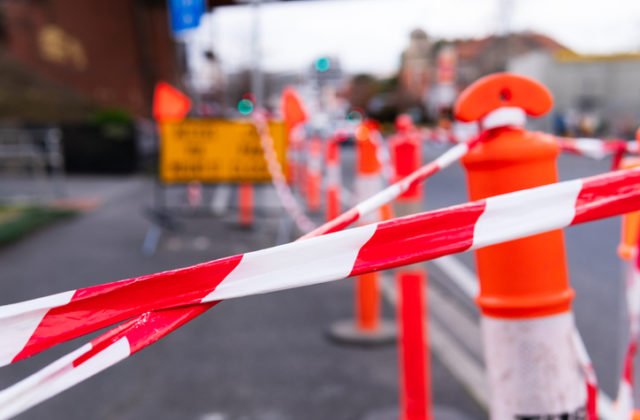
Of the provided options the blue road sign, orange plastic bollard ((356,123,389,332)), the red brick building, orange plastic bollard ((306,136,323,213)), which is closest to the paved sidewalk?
orange plastic bollard ((356,123,389,332))

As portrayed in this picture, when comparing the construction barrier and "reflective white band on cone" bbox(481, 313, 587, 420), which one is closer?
Result: the construction barrier

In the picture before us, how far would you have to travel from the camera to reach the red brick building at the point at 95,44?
72.3 feet

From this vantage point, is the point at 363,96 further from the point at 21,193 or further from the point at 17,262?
the point at 17,262

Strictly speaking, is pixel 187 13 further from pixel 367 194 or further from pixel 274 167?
pixel 367 194

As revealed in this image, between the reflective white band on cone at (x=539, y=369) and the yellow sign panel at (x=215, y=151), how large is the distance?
7286 millimetres

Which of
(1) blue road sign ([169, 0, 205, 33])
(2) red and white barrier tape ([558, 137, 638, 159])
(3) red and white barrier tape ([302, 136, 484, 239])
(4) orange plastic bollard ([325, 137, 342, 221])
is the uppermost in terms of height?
(1) blue road sign ([169, 0, 205, 33])

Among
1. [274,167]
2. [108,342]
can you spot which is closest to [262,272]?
[108,342]

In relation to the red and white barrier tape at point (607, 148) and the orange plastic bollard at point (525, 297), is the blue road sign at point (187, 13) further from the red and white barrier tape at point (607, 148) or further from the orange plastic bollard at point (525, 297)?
the orange plastic bollard at point (525, 297)

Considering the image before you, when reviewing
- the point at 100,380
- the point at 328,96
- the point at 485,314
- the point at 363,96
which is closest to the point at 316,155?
the point at 100,380

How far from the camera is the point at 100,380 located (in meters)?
4.26

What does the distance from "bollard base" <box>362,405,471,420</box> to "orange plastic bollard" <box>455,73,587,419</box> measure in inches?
71.1

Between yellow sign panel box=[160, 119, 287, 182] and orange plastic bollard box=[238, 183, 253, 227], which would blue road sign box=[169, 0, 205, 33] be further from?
yellow sign panel box=[160, 119, 287, 182]

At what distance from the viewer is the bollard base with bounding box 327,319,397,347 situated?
192 inches

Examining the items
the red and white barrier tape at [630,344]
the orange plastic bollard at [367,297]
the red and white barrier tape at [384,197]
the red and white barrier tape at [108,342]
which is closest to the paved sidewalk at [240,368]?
the orange plastic bollard at [367,297]
